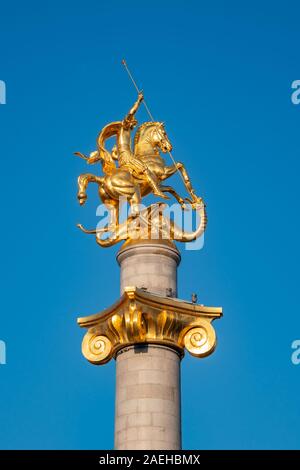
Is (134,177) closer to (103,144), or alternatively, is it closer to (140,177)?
(140,177)

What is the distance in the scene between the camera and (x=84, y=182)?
50.2m

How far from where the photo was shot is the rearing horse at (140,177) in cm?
4909

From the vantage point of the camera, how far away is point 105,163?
167ft

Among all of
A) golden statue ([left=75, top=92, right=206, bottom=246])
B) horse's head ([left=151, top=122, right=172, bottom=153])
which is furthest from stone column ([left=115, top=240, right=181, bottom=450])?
horse's head ([left=151, top=122, right=172, bottom=153])

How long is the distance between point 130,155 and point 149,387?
36.0ft

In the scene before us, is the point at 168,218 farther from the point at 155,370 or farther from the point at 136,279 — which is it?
the point at 155,370

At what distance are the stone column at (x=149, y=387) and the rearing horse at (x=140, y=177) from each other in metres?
3.19

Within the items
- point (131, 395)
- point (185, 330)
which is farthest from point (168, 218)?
point (131, 395)

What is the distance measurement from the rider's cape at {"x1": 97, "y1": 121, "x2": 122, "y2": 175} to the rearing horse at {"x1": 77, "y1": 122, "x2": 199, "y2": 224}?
10 cm

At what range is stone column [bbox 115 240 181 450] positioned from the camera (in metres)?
43.3

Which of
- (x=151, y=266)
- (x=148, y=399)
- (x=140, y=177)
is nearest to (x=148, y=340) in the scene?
(x=148, y=399)

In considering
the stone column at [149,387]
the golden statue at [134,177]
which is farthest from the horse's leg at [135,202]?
the stone column at [149,387]
